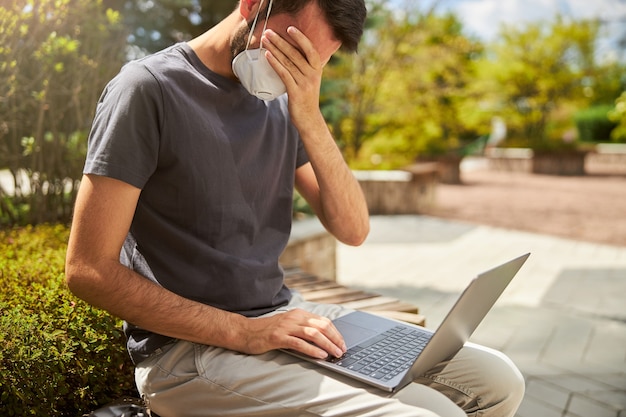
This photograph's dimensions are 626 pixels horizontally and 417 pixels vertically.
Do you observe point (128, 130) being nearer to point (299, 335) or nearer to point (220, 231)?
point (220, 231)

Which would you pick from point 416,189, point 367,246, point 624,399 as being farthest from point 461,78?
point 624,399

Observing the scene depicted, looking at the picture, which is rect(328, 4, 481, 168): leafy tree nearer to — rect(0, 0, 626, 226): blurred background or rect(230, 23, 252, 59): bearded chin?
rect(0, 0, 626, 226): blurred background

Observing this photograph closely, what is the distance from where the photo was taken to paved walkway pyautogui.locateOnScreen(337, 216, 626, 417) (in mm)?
2920

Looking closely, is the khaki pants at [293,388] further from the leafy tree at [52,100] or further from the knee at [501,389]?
the leafy tree at [52,100]

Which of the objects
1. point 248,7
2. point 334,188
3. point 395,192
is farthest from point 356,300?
point 395,192

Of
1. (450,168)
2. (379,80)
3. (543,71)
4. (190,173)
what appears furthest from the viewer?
(543,71)

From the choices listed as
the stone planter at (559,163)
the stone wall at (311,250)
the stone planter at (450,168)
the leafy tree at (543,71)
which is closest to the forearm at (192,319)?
the stone wall at (311,250)

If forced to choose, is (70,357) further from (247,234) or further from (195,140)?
(195,140)

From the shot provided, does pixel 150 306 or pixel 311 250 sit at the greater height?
pixel 150 306

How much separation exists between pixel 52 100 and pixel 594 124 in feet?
74.7

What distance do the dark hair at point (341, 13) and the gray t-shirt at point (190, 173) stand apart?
0.25 meters

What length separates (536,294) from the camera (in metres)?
4.57

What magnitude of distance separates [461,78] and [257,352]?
15636mm

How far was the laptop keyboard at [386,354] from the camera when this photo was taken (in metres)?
1.29
